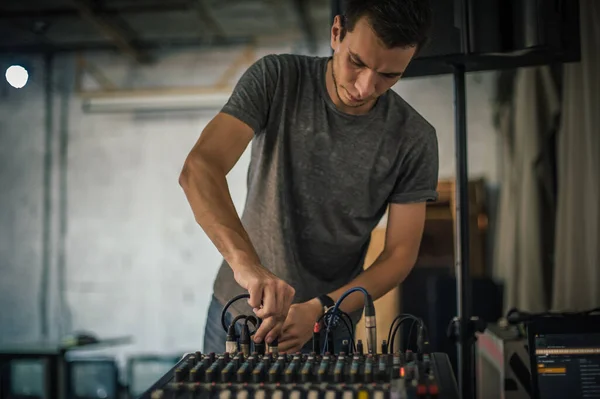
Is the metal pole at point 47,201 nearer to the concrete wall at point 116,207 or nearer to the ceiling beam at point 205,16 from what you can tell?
the concrete wall at point 116,207

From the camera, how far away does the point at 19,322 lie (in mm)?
3498

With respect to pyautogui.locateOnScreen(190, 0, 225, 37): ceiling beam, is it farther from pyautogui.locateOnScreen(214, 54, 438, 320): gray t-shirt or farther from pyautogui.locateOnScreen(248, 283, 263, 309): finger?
pyautogui.locateOnScreen(248, 283, 263, 309): finger

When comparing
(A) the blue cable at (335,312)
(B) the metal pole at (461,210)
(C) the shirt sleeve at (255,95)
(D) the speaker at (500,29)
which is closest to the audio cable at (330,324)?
(A) the blue cable at (335,312)

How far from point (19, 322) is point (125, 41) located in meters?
1.83

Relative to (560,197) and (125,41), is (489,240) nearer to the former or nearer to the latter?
(560,197)

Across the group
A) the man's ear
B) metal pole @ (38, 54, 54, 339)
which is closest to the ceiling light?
metal pole @ (38, 54, 54, 339)

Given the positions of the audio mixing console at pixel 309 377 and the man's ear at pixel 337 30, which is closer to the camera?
the audio mixing console at pixel 309 377

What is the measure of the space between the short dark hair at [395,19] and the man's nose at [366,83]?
0.07 meters

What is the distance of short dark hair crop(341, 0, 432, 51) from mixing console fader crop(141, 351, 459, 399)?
634mm

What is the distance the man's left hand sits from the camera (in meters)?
1.24

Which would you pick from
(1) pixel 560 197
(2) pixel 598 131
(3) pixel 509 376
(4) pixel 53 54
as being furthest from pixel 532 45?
(4) pixel 53 54

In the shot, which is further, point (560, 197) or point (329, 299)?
point (560, 197)

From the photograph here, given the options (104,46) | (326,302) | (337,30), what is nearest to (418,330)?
(326,302)

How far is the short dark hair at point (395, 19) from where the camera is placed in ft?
4.34
